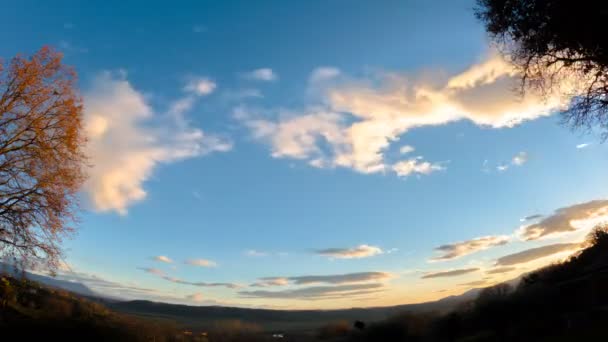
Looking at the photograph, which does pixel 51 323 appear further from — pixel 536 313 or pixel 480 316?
pixel 536 313

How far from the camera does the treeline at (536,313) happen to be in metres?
11.5

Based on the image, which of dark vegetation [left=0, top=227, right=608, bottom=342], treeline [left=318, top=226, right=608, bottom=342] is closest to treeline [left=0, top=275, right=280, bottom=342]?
dark vegetation [left=0, top=227, right=608, bottom=342]

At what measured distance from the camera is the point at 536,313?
631 inches

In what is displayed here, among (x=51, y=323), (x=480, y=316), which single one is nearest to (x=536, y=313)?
(x=480, y=316)

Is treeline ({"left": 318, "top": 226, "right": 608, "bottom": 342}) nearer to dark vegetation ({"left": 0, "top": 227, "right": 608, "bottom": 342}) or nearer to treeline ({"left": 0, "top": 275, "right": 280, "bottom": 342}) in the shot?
dark vegetation ({"left": 0, "top": 227, "right": 608, "bottom": 342})

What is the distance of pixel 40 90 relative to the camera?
1692 cm

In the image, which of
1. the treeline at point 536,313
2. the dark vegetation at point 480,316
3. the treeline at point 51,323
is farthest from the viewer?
the treeline at point 51,323

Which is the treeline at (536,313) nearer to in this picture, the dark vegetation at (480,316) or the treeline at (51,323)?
the dark vegetation at (480,316)

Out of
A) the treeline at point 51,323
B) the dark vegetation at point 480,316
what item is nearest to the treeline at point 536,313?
the dark vegetation at point 480,316

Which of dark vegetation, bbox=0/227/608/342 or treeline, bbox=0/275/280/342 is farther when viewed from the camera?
treeline, bbox=0/275/280/342

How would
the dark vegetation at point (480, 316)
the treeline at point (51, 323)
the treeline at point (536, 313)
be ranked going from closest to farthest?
1. the treeline at point (536, 313)
2. the dark vegetation at point (480, 316)
3. the treeline at point (51, 323)

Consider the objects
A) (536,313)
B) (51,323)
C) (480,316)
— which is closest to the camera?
(536,313)

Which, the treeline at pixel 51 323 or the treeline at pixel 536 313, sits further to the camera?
the treeline at pixel 51 323

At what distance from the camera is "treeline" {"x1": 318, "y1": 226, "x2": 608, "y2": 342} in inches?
452
